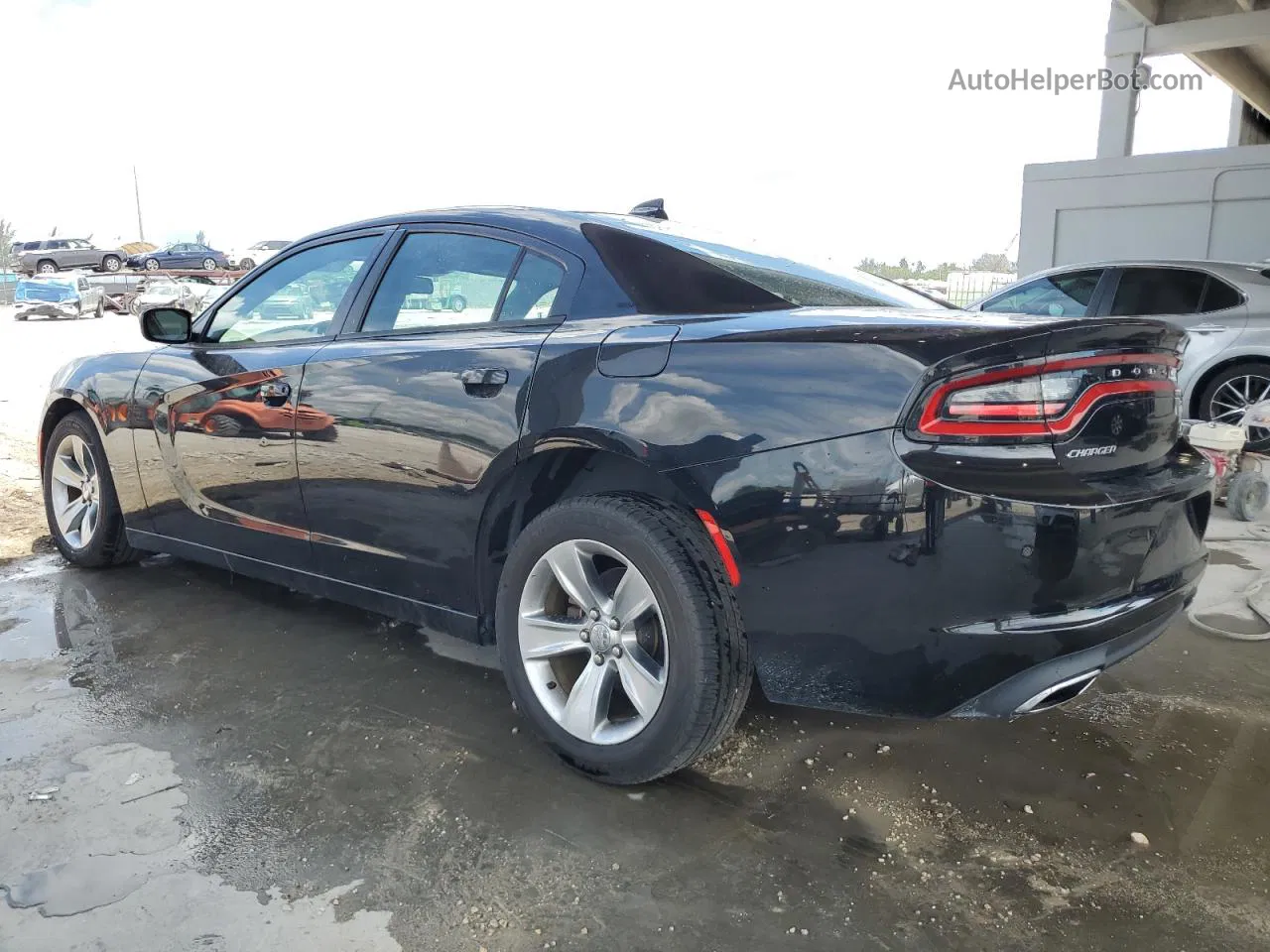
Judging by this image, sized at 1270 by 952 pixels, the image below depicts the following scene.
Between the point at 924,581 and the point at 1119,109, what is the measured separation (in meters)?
15.7

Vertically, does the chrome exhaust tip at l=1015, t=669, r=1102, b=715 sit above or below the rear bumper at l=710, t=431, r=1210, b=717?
below

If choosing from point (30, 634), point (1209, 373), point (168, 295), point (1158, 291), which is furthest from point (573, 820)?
point (168, 295)

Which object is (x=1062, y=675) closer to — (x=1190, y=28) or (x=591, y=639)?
(x=591, y=639)

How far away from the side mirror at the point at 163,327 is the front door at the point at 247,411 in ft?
0.18

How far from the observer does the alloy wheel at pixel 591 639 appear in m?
2.41

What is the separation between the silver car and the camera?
262 inches

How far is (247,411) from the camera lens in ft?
11.1

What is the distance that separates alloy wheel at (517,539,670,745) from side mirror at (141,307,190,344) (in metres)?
2.19

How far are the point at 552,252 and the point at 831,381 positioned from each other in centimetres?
106

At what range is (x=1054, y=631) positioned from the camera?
1.98 metres

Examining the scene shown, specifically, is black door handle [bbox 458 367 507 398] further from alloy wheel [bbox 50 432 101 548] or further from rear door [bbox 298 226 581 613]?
alloy wheel [bbox 50 432 101 548]

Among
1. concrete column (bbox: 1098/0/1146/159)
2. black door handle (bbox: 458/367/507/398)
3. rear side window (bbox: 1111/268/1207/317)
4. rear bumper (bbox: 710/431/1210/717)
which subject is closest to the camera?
rear bumper (bbox: 710/431/1210/717)

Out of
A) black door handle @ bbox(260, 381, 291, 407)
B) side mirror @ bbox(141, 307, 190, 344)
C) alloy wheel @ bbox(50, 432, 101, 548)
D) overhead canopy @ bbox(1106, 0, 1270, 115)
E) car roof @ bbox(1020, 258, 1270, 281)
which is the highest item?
overhead canopy @ bbox(1106, 0, 1270, 115)

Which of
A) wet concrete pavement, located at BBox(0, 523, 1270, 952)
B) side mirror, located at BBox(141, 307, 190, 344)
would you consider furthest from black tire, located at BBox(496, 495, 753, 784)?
side mirror, located at BBox(141, 307, 190, 344)
